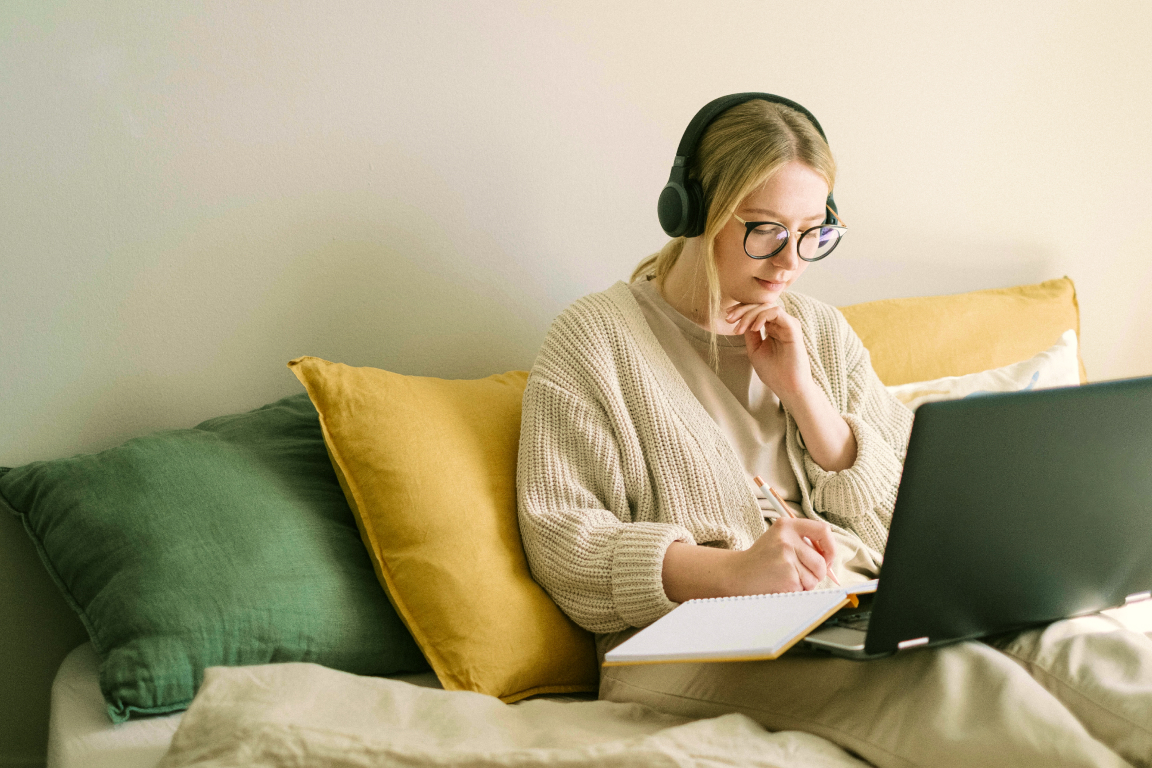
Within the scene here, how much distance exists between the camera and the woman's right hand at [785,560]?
3.11 feet

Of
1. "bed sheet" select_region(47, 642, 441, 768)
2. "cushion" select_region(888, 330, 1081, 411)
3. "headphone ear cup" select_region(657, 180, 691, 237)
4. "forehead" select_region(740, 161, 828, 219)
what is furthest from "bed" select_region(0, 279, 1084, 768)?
"cushion" select_region(888, 330, 1081, 411)

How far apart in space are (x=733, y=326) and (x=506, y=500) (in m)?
0.46

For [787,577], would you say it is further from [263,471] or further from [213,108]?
[213,108]

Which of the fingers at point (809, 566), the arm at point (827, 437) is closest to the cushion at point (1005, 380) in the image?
the arm at point (827, 437)

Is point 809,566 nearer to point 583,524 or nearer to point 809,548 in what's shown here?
point 809,548

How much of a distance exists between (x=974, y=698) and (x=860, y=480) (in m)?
0.51

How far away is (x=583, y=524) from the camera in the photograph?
3.68 ft

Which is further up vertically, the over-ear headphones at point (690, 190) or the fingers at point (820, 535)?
the over-ear headphones at point (690, 190)

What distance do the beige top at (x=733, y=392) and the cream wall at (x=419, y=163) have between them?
0.36m

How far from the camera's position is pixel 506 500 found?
1219mm

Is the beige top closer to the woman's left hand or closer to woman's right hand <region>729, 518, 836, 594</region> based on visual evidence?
the woman's left hand

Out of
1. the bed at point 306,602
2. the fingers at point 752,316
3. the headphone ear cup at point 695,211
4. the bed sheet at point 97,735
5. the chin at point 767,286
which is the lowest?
the bed sheet at point 97,735

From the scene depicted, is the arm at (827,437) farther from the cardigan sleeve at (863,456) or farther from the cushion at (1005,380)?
the cushion at (1005,380)

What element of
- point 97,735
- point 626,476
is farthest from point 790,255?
point 97,735
